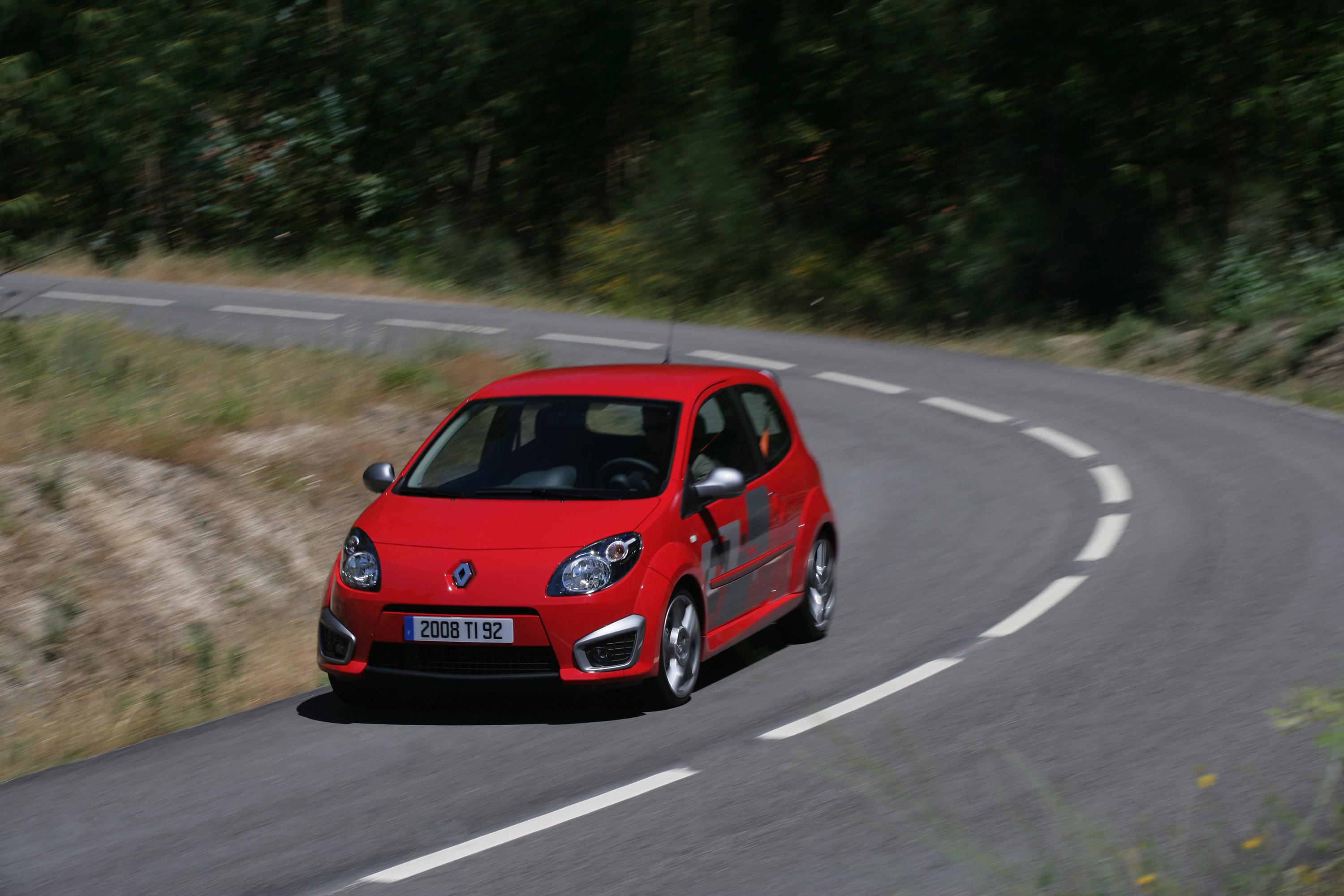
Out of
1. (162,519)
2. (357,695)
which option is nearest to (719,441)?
(357,695)

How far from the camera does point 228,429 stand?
13.7 metres

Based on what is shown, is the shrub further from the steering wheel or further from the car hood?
the car hood

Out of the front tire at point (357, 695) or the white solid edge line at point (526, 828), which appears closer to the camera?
the white solid edge line at point (526, 828)

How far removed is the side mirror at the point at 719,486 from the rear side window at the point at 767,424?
3.25ft

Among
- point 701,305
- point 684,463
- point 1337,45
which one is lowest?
point 701,305

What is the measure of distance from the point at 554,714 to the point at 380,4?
37.1m

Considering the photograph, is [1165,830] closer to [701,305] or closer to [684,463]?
[684,463]

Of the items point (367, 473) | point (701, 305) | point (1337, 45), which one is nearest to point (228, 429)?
point (367, 473)

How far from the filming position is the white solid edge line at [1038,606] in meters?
9.34

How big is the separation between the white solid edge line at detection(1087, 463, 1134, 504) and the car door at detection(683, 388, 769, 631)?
553cm

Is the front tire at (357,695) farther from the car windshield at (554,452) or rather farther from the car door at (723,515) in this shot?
the car door at (723,515)

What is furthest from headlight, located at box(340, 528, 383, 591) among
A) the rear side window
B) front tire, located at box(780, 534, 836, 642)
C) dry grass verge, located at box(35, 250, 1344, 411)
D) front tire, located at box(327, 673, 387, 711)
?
dry grass verge, located at box(35, 250, 1344, 411)

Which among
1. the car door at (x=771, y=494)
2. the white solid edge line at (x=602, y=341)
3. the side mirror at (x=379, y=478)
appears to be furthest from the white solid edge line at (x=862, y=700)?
the white solid edge line at (x=602, y=341)

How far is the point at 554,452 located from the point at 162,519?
14.7ft
